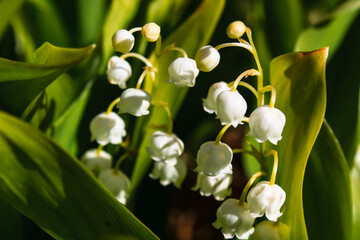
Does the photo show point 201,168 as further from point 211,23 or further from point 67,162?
point 211,23

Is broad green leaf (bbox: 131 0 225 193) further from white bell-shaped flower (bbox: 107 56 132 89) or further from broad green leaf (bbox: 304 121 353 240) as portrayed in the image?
broad green leaf (bbox: 304 121 353 240)

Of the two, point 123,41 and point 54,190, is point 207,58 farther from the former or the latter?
point 54,190

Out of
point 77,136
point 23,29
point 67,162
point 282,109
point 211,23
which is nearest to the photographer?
point 67,162

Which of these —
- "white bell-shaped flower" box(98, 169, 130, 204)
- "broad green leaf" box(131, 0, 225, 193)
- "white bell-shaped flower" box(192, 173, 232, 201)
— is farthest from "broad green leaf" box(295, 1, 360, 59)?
"white bell-shaped flower" box(98, 169, 130, 204)

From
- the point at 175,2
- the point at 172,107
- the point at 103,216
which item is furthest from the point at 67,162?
the point at 175,2

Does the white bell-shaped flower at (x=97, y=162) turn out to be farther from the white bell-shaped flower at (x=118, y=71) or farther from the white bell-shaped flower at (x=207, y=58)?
the white bell-shaped flower at (x=207, y=58)

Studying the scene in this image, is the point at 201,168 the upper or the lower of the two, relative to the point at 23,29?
lower
